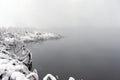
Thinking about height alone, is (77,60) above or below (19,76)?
below

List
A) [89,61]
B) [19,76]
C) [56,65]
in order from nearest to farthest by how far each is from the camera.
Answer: [19,76] → [56,65] → [89,61]

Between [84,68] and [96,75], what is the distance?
7205mm

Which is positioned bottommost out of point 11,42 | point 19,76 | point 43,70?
point 43,70

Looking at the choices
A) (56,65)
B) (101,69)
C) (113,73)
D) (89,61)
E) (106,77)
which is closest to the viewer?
(106,77)

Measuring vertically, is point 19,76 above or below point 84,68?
above

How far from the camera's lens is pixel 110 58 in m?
68.3

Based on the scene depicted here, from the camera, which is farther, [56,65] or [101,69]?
[56,65]

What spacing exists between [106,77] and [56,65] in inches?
755

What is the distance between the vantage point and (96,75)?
4947cm

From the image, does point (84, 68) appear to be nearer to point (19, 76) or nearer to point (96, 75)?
point (96, 75)

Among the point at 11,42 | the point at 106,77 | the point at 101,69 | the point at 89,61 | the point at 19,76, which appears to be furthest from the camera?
the point at 11,42

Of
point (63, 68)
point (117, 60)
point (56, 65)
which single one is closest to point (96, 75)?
point (63, 68)

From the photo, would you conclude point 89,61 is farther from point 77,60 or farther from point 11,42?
point 11,42

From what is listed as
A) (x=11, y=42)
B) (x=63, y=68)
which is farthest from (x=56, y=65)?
(x=11, y=42)
